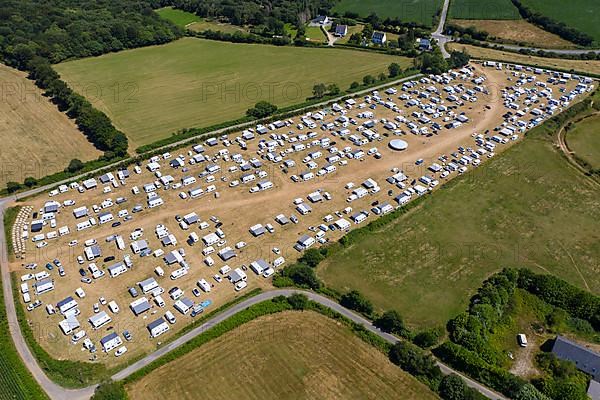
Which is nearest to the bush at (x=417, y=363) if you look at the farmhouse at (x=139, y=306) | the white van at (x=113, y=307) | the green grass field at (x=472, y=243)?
the green grass field at (x=472, y=243)

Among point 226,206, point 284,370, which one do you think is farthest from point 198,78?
point 284,370

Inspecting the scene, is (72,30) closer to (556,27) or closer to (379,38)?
(379,38)

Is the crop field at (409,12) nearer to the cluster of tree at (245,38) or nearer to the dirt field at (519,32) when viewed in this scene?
the dirt field at (519,32)

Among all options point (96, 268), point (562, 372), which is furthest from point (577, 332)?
point (96, 268)

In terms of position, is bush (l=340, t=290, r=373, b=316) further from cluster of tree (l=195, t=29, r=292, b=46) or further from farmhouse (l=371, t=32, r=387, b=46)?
cluster of tree (l=195, t=29, r=292, b=46)

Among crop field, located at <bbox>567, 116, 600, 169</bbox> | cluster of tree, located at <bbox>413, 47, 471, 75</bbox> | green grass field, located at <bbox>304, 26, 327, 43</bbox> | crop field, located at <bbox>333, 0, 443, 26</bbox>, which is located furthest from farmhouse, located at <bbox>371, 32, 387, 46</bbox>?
crop field, located at <bbox>567, 116, 600, 169</bbox>

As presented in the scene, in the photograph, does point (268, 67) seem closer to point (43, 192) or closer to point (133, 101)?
point (133, 101)
